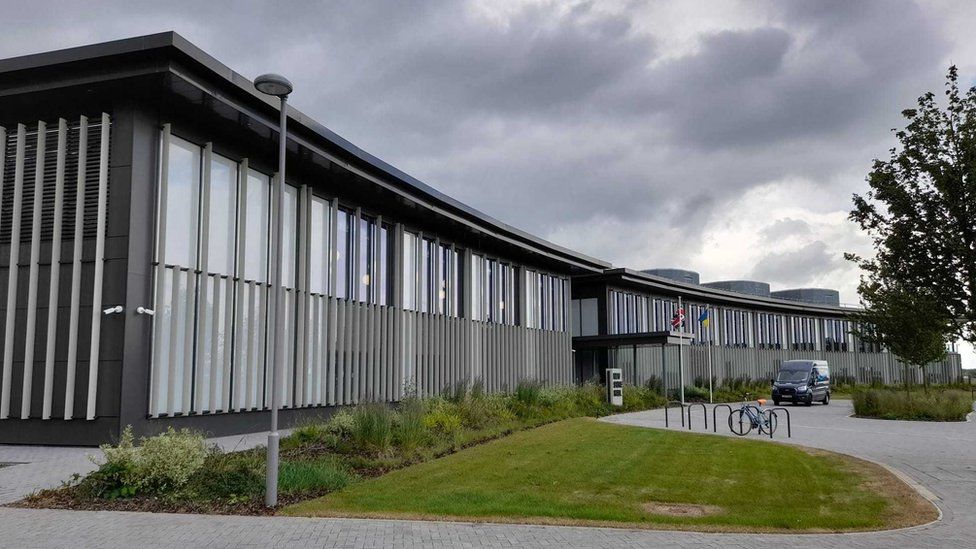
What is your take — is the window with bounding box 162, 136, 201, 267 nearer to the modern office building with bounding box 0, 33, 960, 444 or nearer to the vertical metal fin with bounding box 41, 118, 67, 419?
the modern office building with bounding box 0, 33, 960, 444

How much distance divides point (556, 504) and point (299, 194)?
50.6 feet

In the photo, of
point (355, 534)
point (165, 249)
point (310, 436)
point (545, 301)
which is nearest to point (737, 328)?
point (545, 301)

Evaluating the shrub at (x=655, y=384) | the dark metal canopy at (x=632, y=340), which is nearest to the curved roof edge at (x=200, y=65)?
the dark metal canopy at (x=632, y=340)

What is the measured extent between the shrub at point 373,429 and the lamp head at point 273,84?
757 centimetres

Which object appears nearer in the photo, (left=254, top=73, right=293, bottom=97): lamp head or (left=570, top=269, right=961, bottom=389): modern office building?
(left=254, top=73, right=293, bottom=97): lamp head

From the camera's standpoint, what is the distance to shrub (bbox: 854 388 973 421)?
29.4m

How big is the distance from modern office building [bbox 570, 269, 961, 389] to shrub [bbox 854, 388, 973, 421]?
6.40 m

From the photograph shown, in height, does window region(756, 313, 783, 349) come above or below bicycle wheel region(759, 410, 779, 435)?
above

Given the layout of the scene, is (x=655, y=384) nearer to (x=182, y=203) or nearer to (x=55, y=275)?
(x=182, y=203)

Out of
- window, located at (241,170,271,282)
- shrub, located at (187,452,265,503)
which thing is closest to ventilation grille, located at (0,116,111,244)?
window, located at (241,170,271,282)

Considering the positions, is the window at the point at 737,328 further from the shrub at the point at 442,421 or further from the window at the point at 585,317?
the shrub at the point at 442,421

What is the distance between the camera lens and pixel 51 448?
16.6 m

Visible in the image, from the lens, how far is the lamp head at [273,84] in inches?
394

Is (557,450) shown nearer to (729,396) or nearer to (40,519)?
(40,519)
